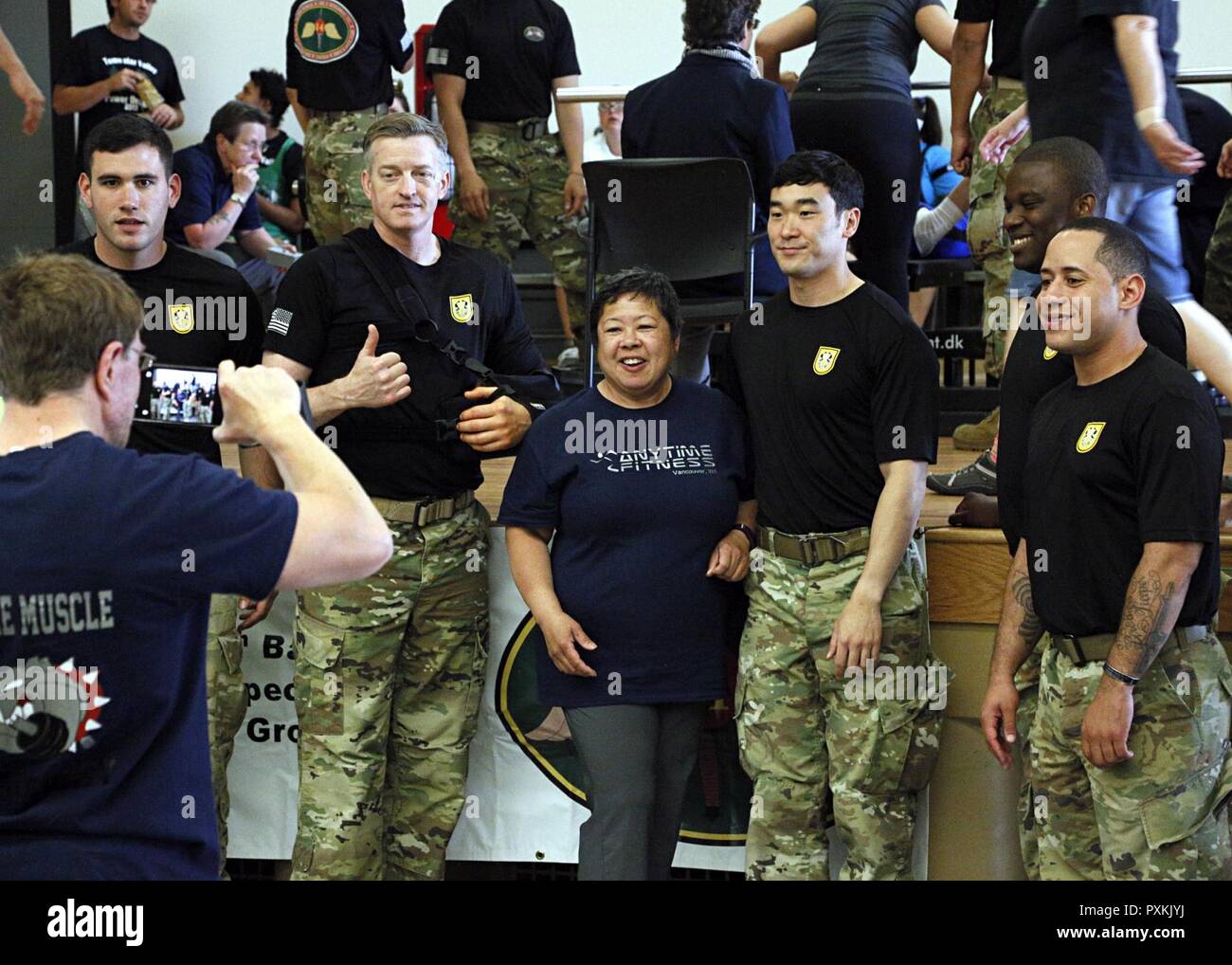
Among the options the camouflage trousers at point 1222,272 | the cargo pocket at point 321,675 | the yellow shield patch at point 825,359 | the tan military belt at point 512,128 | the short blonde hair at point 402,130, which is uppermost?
the tan military belt at point 512,128

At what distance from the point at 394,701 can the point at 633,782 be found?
0.72 m

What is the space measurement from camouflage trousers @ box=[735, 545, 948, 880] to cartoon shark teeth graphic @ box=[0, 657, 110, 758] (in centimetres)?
184

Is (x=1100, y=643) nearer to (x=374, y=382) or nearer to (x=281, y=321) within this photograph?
(x=374, y=382)

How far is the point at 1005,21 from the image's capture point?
4.53 meters

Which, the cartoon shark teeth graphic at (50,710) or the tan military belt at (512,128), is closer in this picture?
the cartoon shark teeth graphic at (50,710)

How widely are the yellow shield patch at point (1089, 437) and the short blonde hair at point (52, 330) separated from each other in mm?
1938

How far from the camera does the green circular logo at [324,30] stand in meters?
5.87

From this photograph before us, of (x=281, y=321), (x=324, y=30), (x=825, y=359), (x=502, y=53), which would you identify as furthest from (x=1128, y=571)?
(x=324, y=30)

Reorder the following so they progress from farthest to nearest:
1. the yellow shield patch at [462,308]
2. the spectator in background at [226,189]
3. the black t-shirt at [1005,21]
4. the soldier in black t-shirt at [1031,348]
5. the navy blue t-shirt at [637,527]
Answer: the spectator in background at [226,189] → the black t-shirt at [1005,21] → the yellow shield patch at [462,308] → the navy blue t-shirt at [637,527] → the soldier in black t-shirt at [1031,348]

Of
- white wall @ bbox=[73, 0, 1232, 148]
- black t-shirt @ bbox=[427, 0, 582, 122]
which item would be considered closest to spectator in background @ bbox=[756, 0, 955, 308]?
black t-shirt @ bbox=[427, 0, 582, 122]

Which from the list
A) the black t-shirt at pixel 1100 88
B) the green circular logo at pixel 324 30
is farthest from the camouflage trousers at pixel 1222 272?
the green circular logo at pixel 324 30

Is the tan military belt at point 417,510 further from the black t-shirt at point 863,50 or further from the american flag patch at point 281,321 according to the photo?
the black t-shirt at point 863,50

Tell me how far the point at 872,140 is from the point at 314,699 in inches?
90.3
